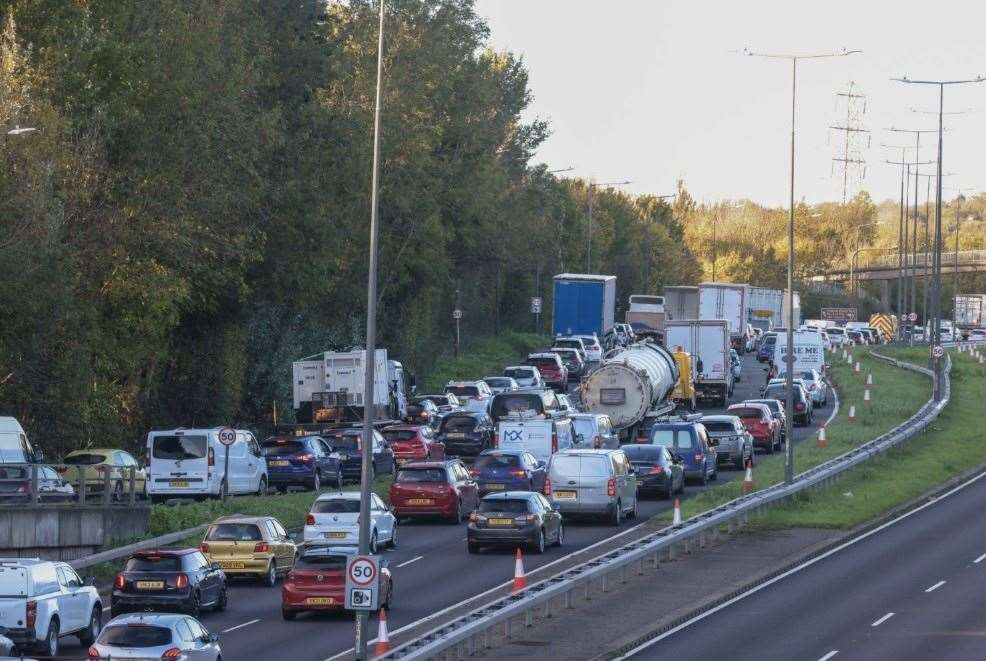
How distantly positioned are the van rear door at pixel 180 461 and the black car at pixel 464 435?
1365cm

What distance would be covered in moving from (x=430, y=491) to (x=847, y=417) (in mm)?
28833


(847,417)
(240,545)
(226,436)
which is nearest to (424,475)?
(226,436)

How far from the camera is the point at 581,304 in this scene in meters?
94.0

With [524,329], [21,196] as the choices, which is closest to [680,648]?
[21,196]

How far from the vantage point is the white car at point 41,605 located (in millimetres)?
23656

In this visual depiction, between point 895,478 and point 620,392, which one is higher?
point 620,392

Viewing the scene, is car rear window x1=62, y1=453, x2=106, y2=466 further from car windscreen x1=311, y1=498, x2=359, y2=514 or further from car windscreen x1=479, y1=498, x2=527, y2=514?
car windscreen x1=479, y1=498, x2=527, y2=514

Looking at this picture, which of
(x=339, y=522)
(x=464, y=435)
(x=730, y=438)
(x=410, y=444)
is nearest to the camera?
(x=339, y=522)

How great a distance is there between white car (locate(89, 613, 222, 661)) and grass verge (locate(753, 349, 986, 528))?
19300mm

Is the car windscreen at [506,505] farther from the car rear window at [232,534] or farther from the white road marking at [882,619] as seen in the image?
the white road marking at [882,619]

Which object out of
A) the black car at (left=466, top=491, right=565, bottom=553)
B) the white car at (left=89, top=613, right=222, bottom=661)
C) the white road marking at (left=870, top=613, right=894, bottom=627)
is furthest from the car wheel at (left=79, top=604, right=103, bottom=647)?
the white road marking at (left=870, top=613, right=894, bottom=627)

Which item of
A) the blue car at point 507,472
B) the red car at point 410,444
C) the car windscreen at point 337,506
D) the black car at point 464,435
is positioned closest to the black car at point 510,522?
the car windscreen at point 337,506

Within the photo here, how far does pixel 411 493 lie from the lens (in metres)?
39.2

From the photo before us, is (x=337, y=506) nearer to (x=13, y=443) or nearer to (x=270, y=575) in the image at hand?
(x=270, y=575)
